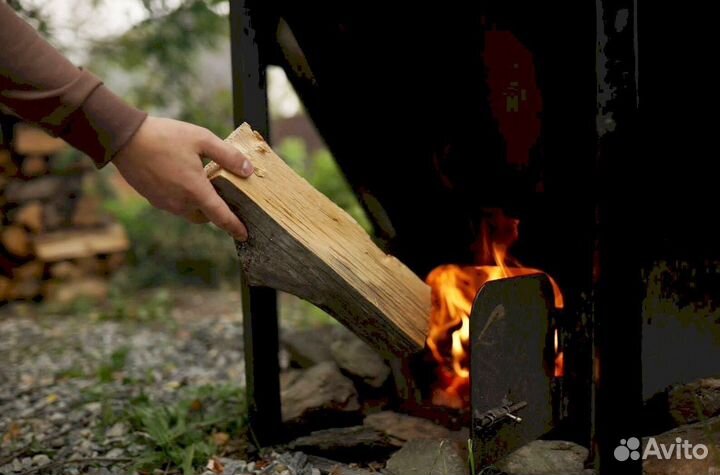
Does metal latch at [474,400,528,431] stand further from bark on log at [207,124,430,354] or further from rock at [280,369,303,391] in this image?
rock at [280,369,303,391]

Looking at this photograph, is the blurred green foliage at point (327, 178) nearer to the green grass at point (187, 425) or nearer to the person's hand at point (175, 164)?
the green grass at point (187, 425)

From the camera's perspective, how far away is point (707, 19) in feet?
5.99

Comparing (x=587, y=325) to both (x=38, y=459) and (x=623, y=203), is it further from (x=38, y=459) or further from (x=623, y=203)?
(x=38, y=459)

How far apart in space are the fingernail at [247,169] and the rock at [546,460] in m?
1.05

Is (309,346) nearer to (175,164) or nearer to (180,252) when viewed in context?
(175,164)

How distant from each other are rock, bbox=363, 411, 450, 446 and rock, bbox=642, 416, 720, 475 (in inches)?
25.0

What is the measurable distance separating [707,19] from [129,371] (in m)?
2.77

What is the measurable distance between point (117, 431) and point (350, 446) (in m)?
0.88

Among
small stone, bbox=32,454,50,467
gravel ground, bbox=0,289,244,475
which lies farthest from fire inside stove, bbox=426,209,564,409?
small stone, bbox=32,454,50,467

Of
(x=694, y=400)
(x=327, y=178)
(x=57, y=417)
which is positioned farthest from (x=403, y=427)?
(x=327, y=178)

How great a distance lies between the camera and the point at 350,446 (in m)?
2.11

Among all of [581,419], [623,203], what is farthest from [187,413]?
[623,203]

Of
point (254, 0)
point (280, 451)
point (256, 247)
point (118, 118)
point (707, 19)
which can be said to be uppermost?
point (254, 0)

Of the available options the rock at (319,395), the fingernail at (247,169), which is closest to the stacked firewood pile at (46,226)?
the rock at (319,395)
